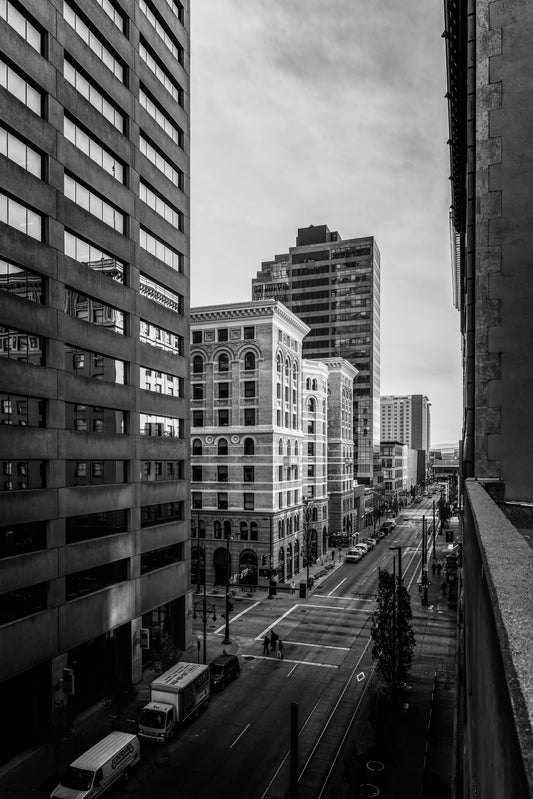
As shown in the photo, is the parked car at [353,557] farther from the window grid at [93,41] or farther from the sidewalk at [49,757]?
the window grid at [93,41]

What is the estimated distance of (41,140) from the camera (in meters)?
28.5

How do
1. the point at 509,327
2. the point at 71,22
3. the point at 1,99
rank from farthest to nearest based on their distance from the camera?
the point at 71,22 → the point at 1,99 → the point at 509,327

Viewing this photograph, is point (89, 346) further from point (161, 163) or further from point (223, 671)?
point (223, 671)

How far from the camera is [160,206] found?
1628 inches

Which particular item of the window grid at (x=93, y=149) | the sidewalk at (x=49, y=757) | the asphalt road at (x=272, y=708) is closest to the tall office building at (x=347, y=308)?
the asphalt road at (x=272, y=708)

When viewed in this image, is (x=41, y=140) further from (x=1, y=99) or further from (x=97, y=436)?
(x=97, y=436)

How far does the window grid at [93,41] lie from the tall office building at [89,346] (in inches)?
5.7

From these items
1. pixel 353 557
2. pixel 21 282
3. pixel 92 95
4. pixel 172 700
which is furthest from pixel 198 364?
pixel 172 700

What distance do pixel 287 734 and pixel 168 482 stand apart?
1777cm

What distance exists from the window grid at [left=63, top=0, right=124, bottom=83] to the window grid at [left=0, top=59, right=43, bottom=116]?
5.58m

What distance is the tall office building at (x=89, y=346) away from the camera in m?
26.7

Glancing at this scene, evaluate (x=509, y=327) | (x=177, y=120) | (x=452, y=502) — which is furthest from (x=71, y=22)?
(x=452, y=502)

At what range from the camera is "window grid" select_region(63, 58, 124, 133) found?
31.3 m

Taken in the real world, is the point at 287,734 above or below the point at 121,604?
below
